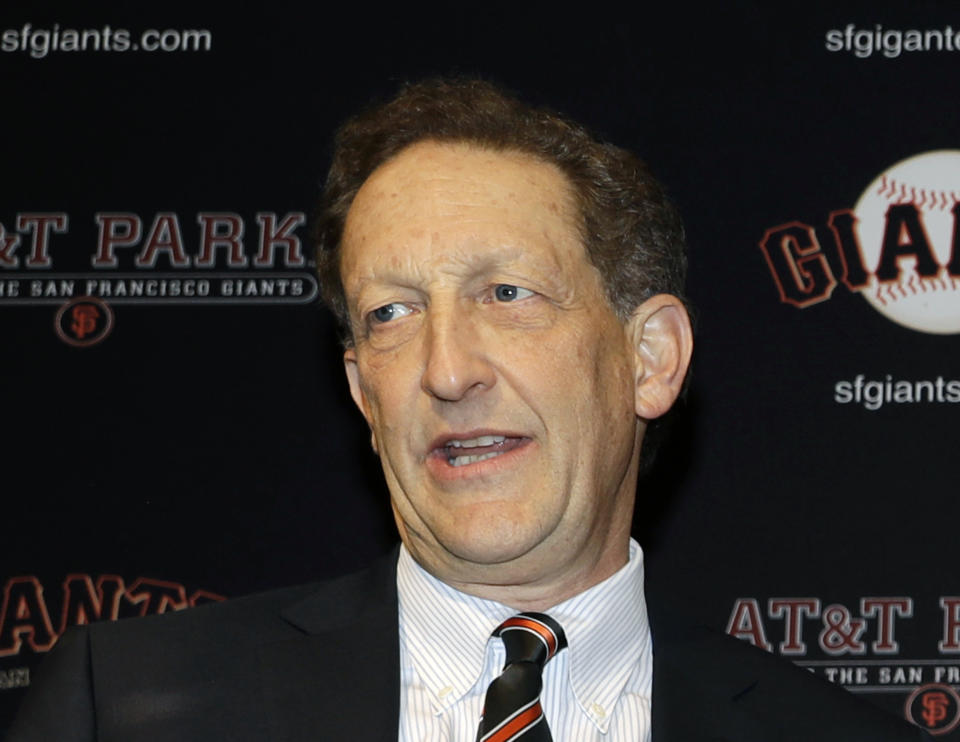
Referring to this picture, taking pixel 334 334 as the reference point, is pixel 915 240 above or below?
above

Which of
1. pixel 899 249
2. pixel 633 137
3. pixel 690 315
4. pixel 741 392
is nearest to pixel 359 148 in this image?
pixel 690 315

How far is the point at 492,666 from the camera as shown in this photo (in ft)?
7.13

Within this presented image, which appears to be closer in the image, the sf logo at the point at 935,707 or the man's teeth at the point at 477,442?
the man's teeth at the point at 477,442

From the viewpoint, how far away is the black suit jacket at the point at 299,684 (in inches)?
80.5

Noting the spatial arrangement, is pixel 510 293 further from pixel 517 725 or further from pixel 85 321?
pixel 85 321

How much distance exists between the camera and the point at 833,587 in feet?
9.68

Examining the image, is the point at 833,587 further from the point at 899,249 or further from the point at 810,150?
the point at 810,150

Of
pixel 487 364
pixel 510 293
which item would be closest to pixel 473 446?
pixel 487 364

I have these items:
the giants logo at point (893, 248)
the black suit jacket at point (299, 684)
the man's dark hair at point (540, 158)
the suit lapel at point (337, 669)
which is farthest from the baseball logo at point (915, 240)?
the suit lapel at point (337, 669)

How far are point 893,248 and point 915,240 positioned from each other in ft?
0.16

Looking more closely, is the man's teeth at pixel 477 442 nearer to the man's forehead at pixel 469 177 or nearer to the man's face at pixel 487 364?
the man's face at pixel 487 364

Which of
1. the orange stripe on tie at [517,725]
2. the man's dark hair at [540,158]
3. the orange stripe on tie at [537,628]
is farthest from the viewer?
the man's dark hair at [540,158]

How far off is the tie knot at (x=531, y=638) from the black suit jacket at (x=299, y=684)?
166mm

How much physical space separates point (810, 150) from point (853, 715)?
1.24m
